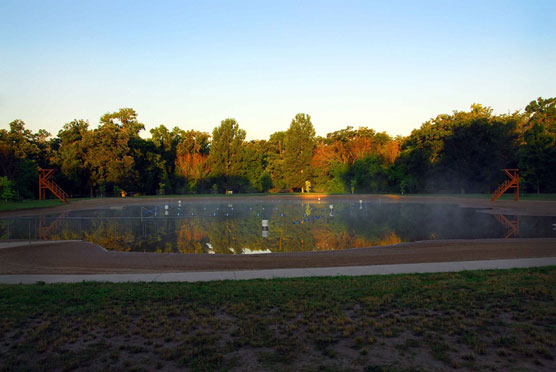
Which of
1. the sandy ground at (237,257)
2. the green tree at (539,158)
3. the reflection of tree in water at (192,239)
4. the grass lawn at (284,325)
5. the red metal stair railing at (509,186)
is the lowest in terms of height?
the reflection of tree in water at (192,239)

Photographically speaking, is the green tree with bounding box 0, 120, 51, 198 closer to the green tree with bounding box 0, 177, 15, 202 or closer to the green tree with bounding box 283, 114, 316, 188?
the green tree with bounding box 0, 177, 15, 202

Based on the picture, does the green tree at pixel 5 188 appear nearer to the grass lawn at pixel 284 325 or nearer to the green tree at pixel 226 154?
the green tree at pixel 226 154

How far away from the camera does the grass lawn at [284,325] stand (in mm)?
4723

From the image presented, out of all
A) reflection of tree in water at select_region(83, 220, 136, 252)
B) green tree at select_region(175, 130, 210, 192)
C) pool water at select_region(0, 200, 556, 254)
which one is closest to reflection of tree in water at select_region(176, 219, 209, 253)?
pool water at select_region(0, 200, 556, 254)

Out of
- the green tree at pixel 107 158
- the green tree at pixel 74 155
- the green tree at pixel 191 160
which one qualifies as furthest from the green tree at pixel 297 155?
the green tree at pixel 74 155

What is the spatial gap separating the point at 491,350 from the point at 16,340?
6.08 metres

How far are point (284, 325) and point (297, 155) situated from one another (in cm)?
6737

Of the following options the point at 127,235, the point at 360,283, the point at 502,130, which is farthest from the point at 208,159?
the point at 360,283

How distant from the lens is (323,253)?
45.3 ft

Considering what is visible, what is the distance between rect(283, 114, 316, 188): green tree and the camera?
237 feet

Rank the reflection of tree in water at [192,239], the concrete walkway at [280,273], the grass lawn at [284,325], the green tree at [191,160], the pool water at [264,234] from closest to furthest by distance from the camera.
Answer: the grass lawn at [284,325] < the concrete walkway at [280,273] < the reflection of tree in water at [192,239] < the pool water at [264,234] < the green tree at [191,160]

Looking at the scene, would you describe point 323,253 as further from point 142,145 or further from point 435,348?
point 142,145

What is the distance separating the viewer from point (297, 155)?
72.8 m

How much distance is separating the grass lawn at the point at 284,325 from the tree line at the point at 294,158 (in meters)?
40.6
